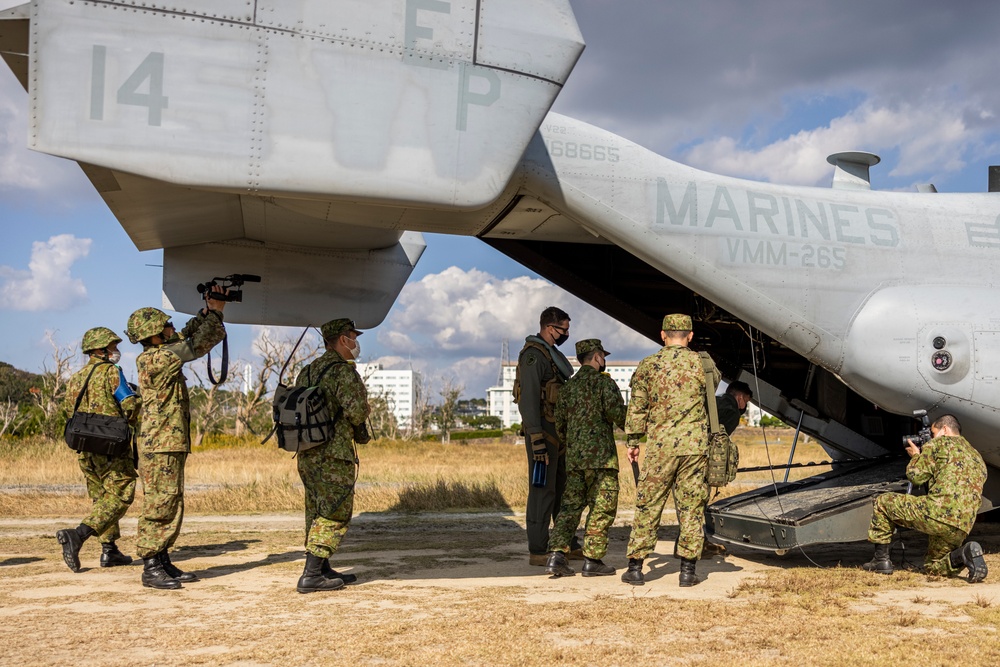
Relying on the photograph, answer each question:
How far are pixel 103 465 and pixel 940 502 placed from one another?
21.8 ft

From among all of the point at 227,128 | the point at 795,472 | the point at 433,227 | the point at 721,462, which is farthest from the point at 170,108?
the point at 795,472

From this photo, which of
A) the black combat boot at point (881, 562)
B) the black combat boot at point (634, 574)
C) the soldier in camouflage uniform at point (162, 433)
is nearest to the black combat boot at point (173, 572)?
the soldier in camouflage uniform at point (162, 433)

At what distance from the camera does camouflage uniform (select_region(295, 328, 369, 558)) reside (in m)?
5.87

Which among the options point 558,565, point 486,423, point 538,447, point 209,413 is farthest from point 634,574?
point 486,423

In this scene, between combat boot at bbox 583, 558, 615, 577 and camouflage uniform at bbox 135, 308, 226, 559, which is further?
combat boot at bbox 583, 558, 615, 577

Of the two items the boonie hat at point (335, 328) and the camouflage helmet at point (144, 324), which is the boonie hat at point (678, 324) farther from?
the camouflage helmet at point (144, 324)

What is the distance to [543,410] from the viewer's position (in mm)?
7004

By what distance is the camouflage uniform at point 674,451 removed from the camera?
6.12 m

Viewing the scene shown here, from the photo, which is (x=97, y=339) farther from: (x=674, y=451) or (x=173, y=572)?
(x=674, y=451)

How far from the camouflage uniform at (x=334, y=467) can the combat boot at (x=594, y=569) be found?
1927 mm

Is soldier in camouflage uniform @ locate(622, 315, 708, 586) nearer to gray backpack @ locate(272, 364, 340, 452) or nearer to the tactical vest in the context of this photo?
the tactical vest

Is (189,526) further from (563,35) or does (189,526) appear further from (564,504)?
(563,35)

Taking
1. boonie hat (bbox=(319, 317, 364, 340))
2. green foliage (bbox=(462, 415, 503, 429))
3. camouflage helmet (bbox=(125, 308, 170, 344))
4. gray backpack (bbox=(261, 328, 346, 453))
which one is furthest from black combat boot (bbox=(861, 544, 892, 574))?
green foliage (bbox=(462, 415, 503, 429))

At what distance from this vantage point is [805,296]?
23.3 feet
